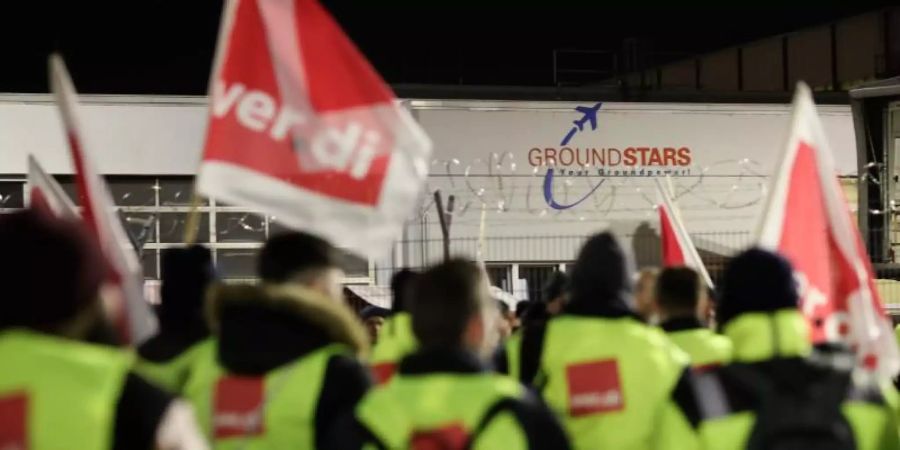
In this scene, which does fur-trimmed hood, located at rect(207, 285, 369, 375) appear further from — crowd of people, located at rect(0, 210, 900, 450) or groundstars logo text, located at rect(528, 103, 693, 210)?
groundstars logo text, located at rect(528, 103, 693, 210)

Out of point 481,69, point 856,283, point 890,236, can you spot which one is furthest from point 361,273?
point 856,283

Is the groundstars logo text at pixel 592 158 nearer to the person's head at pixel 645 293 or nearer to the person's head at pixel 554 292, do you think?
the person's head at pixel 554 292

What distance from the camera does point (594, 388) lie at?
5895 millimetres

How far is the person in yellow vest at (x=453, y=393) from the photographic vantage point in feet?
14.7

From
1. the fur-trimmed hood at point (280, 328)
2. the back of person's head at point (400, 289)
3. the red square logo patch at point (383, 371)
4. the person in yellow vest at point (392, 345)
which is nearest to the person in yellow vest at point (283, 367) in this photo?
the fur-trimmed hood at point (280, 328)

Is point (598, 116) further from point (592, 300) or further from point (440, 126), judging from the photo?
point (592, 300)

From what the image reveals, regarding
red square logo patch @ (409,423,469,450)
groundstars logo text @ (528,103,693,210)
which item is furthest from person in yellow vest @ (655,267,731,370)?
groundstars logo text @ (528,103,693,210)

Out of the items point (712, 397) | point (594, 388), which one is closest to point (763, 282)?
point (712, 397)

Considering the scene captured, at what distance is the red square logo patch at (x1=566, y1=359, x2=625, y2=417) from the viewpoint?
5.83m

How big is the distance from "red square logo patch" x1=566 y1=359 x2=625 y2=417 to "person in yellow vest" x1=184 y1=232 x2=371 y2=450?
1015 mm

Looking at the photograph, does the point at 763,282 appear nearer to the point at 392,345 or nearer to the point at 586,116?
the point at 392,345

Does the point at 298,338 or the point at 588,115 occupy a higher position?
the point at 588,115

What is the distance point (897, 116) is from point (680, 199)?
8193 mm

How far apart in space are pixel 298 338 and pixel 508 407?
2.77 feet
